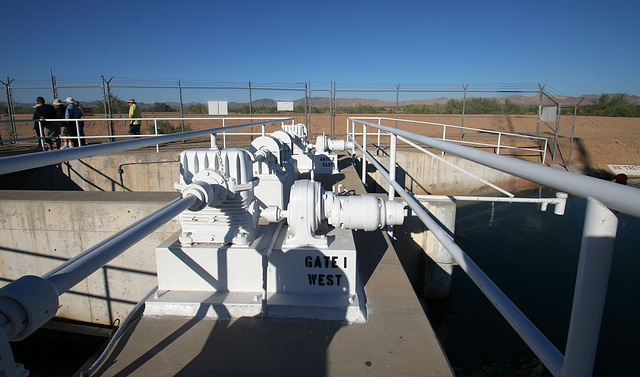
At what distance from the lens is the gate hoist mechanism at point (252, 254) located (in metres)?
2.35

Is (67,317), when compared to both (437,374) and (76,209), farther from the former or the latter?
(437,374)

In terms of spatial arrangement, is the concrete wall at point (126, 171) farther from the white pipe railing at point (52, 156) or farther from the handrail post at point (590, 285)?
the handrail post at point (590, 285)

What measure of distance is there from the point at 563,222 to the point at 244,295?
8454 millimetres

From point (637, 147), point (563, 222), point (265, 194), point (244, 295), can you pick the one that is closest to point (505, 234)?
point (563, 222)

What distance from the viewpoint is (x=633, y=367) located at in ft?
12.7

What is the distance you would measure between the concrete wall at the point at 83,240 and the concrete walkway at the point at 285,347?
2702mm

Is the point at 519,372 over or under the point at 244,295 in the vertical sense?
under

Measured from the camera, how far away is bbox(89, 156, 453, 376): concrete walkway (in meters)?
1.89

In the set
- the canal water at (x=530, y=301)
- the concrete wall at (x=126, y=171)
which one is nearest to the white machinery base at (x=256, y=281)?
the canal water at (x=530, y=301)

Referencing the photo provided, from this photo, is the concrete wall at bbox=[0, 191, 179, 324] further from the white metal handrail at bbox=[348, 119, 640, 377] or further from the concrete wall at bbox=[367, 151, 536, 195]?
the concrete wall at bbox=[367, 151, 536, 195]

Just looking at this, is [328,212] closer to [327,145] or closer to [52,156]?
[52,156]

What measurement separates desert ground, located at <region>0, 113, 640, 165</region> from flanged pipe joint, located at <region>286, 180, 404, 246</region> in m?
9.88

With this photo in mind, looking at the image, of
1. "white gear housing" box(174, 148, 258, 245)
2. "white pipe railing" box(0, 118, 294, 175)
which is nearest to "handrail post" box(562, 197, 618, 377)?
"white pipe railing" box(0, 118, 294, 175)

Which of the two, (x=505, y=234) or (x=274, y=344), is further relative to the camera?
(x=505, y=234)
